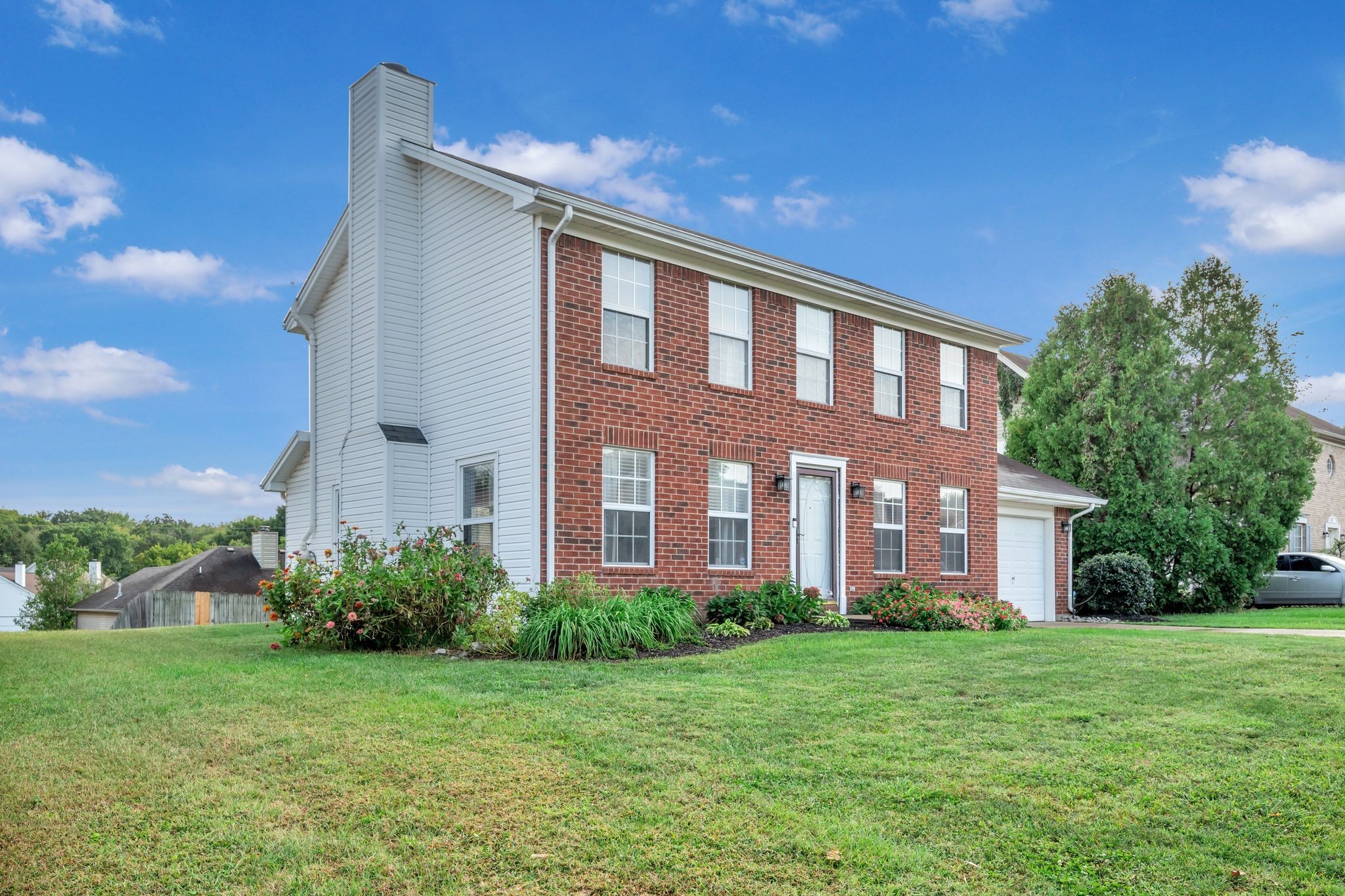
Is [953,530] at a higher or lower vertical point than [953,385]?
lower

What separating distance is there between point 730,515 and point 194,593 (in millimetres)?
20739

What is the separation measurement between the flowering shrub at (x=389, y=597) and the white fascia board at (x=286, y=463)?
5985mm

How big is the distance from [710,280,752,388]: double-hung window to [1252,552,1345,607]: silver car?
61.4ft

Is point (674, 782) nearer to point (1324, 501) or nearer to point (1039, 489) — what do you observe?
point (1039, 489)

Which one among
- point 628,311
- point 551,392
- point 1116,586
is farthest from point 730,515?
point 1116,586

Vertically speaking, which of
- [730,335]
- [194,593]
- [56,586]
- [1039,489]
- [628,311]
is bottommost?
[56,586]

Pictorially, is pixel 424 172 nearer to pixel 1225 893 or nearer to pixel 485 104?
pixel 485 104

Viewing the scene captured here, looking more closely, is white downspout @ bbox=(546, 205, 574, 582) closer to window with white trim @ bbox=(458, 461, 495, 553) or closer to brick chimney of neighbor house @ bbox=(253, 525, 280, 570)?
window with white trim @ bbox=(458, 461, 495, 553)

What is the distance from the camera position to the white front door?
15.6 meters

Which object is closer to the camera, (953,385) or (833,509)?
(833,509)

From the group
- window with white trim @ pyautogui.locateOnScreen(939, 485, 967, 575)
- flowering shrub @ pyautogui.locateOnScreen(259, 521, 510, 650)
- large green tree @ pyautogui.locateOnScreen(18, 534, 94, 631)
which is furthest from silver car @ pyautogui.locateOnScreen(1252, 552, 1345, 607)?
large green tree @ pyautogui.locateOnScreen(18, 534, 94, 631)

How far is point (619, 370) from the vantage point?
13297 mm

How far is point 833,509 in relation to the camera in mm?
16047

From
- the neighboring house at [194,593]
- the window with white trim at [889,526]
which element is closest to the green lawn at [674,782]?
the window with white trim at [889,526]
